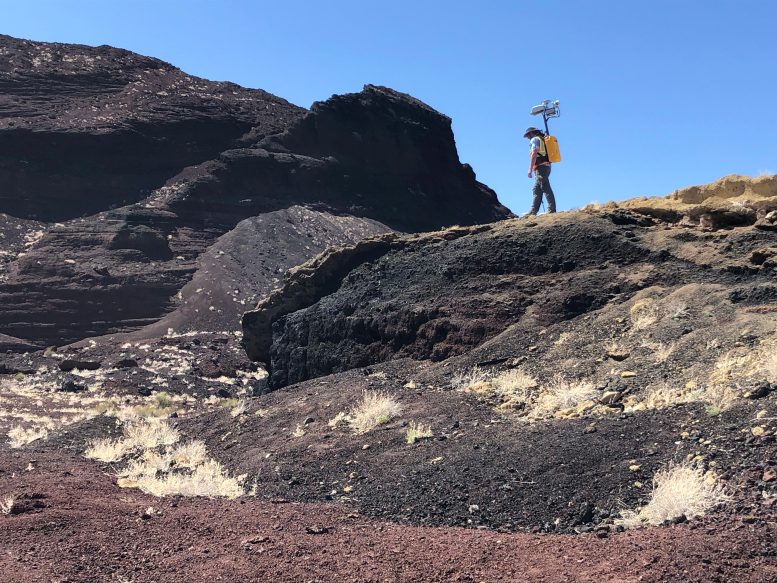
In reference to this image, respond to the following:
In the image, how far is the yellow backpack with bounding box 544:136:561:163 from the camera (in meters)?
15.2

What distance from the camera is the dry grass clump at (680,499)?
196 inches

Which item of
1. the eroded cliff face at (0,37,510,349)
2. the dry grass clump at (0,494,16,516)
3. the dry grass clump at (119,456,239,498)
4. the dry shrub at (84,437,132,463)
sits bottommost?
the dry grass clump at (119,456,239,498)

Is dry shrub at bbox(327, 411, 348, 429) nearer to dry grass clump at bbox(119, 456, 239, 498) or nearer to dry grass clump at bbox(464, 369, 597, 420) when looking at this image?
dry grass clump at bbox(119, 456, 239, 498)

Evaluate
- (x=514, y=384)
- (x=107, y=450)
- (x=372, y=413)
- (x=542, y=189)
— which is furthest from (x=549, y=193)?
(x=107, y=450)

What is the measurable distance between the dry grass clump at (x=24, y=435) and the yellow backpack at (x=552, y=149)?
11413mm

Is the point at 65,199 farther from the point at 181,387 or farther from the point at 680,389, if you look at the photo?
the point at 680,389

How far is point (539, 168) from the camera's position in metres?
15.1

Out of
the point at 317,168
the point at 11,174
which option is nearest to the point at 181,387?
the point at 11,174

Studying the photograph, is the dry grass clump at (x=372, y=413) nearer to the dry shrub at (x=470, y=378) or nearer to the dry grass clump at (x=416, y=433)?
the dry grass clump at (x=416, y=433)

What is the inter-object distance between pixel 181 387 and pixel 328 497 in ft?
54.7

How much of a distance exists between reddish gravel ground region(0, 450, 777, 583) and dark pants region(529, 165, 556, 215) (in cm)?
1032

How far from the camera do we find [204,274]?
34.5m

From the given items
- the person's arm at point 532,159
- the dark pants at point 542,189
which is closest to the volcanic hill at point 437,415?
the dark pants at point 542,189

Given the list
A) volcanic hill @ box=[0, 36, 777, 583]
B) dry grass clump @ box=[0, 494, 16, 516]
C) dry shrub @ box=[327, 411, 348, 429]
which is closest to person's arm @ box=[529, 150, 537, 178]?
volcanic hill @ box=[0, 36, 777, 583]
